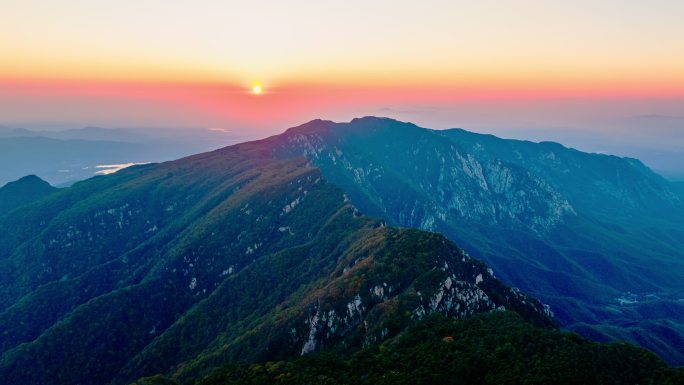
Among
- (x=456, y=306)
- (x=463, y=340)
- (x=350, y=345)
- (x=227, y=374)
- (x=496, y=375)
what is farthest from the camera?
(x=456, y=306)

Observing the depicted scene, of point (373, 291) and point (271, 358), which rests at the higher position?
point (373, 291)

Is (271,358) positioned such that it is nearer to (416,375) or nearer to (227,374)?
(227,374)

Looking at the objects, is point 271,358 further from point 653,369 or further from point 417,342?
point 653,369

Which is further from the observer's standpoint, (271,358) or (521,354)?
(271,358)

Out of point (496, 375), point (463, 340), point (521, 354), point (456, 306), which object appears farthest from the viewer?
point (456, 306)

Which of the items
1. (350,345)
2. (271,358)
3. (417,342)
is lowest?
(271,358)

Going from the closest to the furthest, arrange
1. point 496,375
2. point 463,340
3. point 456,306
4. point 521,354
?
1. point 496,375
2. point 521,354
3. point 463,340
4. point 456,306

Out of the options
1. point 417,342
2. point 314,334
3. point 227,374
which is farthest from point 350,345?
point 227,374

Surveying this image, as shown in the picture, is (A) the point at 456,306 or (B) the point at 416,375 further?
(A) the point at 456,306

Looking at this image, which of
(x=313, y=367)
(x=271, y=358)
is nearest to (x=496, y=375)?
(x=313, y=367)
